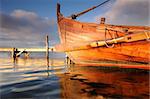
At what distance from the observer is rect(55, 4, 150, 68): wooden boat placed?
927cm

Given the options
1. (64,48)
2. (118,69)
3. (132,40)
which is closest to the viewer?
(132,40)

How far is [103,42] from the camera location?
1064cm

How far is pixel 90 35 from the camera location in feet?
41.0

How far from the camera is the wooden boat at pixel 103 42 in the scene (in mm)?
9266

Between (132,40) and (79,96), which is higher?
(132,40)

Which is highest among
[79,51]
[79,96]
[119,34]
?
[119,34]

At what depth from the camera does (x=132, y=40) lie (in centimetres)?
927

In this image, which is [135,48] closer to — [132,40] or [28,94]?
[132,40]

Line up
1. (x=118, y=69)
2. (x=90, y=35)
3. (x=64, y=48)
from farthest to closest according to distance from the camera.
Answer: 1. (x=64, y=48)
2. (x=90, y=35)
3. (x=118, y=69)

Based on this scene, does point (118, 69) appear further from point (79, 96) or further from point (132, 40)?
point (79, 96)

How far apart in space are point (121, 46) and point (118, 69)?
1.51m

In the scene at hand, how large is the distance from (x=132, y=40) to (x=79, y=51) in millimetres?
4653

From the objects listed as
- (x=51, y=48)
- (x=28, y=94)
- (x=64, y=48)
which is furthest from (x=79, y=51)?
(x=51, y=48)

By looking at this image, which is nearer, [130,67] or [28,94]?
[28,94]
